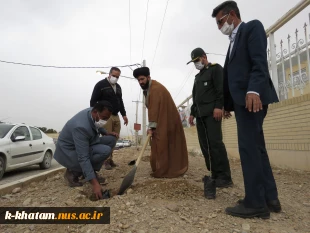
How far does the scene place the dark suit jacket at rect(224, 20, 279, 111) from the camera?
1921 mm

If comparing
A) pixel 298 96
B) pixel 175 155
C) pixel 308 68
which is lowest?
pixel 175 155

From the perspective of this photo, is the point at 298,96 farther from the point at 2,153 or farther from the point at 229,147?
the point at 2,153

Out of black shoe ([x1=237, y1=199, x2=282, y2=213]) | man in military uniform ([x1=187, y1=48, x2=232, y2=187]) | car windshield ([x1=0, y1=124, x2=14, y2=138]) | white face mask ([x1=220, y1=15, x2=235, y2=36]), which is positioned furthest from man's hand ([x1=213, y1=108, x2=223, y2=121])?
car windshield ([x1=0, y1=124, x2=14, y2=138])

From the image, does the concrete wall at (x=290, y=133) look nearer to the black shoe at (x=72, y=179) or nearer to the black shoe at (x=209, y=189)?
the black shoe at (x=209, y=189)

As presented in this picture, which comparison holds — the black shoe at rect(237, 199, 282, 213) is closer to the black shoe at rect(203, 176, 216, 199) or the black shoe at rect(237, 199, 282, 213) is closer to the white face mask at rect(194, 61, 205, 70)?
the black shoe at rect(203, 176, 216, 199)

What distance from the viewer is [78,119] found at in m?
3.04

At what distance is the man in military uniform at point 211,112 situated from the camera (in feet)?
9.77

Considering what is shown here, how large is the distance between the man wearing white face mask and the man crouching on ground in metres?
1.16

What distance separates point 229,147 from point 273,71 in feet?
7.65

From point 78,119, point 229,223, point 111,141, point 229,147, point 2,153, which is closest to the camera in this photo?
→ point 229,223

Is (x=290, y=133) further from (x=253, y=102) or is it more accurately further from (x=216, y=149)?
(x=253, y=102)

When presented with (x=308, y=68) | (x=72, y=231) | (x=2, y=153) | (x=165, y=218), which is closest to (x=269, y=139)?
(x=308, y=68)

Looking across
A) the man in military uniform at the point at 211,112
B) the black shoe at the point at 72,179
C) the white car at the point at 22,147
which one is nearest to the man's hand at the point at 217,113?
the man in military uniform at the point at 211,112

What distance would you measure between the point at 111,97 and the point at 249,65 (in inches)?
119
